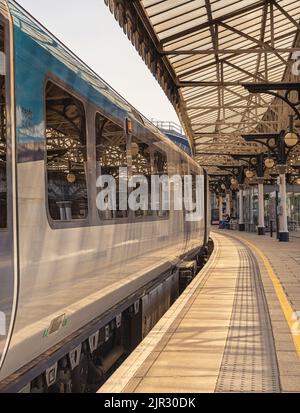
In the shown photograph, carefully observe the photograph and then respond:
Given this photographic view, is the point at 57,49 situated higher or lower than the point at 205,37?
lower

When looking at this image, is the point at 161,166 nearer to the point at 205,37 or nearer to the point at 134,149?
the point at 134,149

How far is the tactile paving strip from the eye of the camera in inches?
201

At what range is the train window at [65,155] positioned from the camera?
4.26 metres

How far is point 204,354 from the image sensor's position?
244 inches

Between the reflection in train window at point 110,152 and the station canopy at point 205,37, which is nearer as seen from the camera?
the reflection in train window at point 110,152

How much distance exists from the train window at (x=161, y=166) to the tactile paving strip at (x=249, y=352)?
183 centimetres

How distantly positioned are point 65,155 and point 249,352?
3075 millimetres

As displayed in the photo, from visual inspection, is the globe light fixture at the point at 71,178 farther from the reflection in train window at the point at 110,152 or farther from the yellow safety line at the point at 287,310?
the yellow safety line at the point at 287,310

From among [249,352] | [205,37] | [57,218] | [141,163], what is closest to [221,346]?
[249,352]

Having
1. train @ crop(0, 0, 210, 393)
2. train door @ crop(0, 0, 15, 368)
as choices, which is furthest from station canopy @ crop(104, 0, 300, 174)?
train door @ crop(0, 0, 15, 368)

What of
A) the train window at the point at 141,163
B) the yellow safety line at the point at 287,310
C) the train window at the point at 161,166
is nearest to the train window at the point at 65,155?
the train window at the point at 141,163

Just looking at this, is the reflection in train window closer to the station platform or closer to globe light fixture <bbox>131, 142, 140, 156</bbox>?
globe light fixture <bbox>131, 142, 140, 156</bbox>

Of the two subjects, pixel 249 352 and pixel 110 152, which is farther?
pixel 249 352

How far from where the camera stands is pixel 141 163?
754 centimetres
